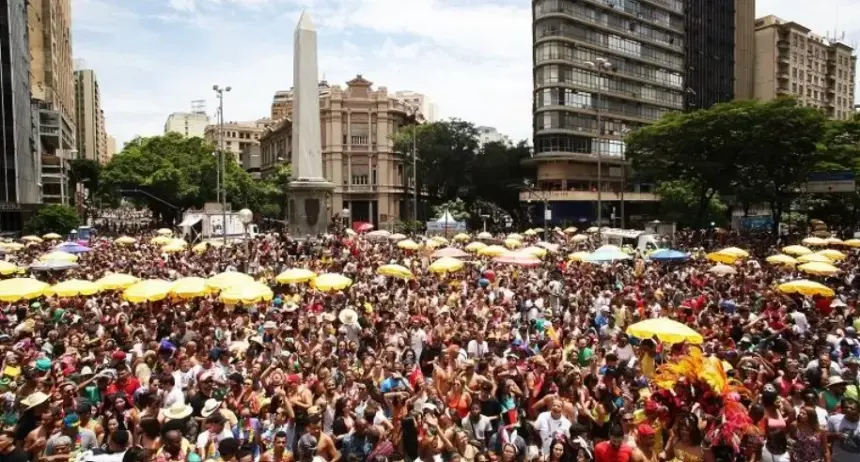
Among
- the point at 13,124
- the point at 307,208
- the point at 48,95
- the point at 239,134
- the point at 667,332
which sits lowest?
the point at 667,332

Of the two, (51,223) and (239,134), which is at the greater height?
(239,134)

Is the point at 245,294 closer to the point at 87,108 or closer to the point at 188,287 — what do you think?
the point at 188,287

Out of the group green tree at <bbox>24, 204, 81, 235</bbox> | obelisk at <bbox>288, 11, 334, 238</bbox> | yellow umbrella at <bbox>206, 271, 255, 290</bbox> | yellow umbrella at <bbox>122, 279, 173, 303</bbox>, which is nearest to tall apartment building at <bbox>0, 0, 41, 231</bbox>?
green tree at <bbox>24, 204, 81, 235</bbox>

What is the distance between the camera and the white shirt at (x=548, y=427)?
775 cm

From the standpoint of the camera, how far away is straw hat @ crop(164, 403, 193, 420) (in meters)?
7.96

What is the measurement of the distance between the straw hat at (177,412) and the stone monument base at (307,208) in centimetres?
2787

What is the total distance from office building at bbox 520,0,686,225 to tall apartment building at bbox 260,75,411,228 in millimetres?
14483

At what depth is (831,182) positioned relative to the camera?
3881 centimetres

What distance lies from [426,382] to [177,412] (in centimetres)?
331

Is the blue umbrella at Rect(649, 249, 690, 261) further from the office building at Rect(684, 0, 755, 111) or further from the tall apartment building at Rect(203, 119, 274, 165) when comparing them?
the tall apartment building at Rect(203, 119, 274, 165)

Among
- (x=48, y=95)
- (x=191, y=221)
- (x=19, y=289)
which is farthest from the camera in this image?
(x=48, y=95)

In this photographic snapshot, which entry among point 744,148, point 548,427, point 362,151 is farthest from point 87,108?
point 548,427

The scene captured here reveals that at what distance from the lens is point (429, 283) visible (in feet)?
67.5

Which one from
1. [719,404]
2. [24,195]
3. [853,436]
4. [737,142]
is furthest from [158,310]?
[24,195]
